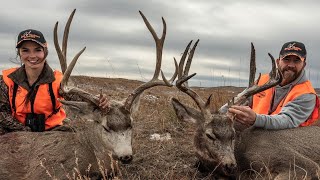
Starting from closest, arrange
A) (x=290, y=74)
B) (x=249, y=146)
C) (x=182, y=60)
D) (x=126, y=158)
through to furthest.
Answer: (x=126, y=158) → (x=249, y=146) → (x=182, y=60) → (x=290, y=74)

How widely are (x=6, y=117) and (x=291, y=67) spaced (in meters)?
3.78

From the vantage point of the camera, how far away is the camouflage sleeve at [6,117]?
21.0 ft

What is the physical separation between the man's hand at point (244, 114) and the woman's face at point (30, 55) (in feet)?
8.49

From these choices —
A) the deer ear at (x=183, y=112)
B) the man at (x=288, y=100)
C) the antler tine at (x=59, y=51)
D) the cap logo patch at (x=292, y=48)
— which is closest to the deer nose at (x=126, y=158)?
the deer ear at (x=183, y=112)

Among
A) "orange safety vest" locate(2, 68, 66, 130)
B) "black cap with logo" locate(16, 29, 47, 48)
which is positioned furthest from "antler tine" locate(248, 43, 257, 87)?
"black cap with logo" locate(16, 29, 47, 48)

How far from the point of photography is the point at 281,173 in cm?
557

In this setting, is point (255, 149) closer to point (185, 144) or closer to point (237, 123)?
point (237, 123)

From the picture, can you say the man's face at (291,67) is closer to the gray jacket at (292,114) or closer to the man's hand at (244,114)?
the gray jacket at (292,114)

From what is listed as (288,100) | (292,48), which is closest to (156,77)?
(288,100)

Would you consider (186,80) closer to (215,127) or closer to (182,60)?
(182,60)

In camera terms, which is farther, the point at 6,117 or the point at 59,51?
the point at 6,117

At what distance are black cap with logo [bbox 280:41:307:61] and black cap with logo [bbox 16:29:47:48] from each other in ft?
10.5

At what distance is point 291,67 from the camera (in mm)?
6512

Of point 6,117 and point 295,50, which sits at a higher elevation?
point 295,50
